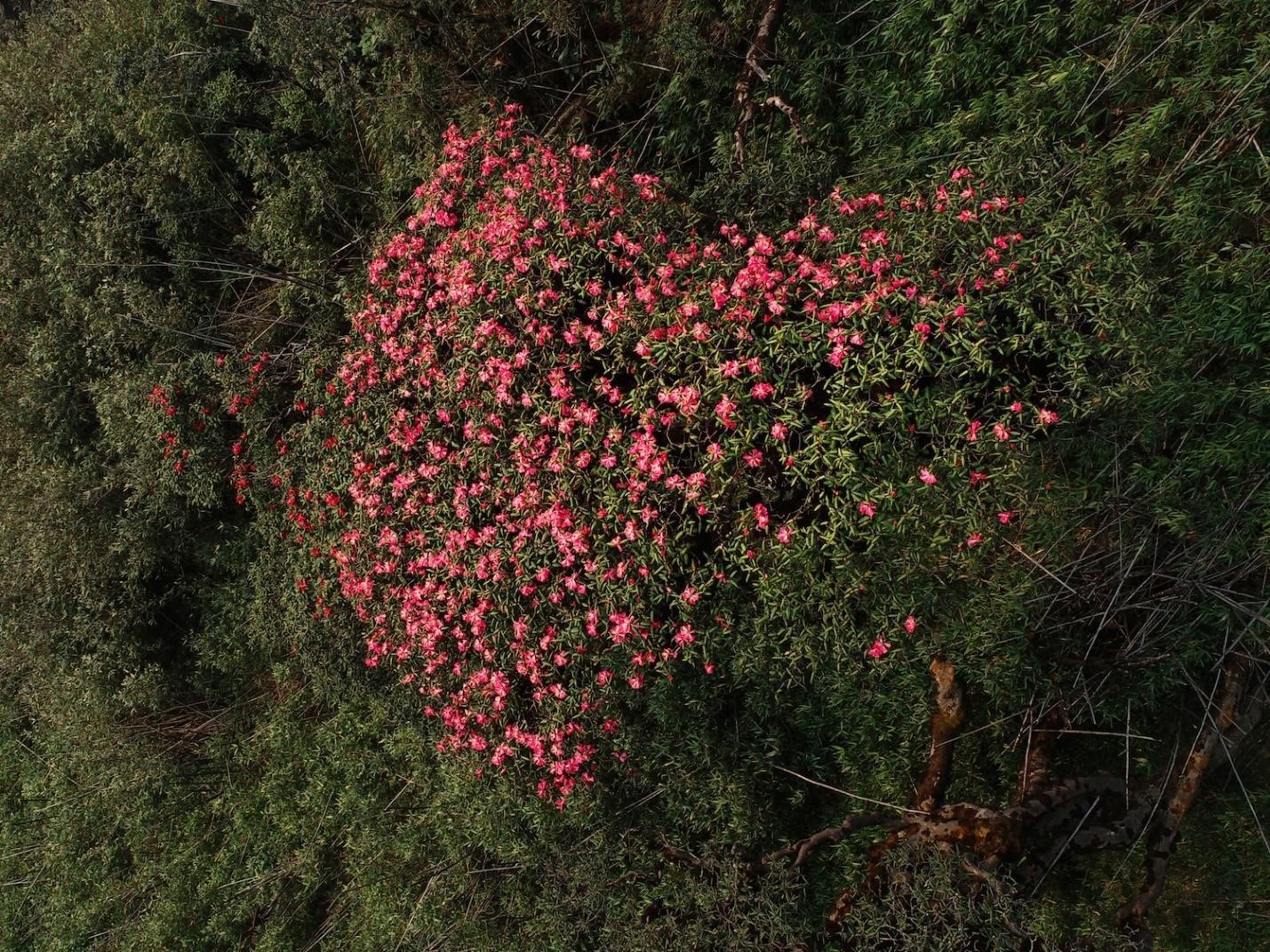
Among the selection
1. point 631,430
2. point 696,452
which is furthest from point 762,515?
point 631,430

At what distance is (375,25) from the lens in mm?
Answer: 6238

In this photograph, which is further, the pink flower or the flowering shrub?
the pink flower

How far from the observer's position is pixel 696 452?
367cm

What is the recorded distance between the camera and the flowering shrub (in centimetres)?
332

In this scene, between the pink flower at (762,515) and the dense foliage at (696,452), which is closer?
the dense foliage at (696,452)

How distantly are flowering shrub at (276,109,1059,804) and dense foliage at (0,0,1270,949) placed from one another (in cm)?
2

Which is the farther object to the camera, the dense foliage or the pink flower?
the pink flower

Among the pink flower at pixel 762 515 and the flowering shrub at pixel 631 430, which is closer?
the flowering shrub at pixel 631 430

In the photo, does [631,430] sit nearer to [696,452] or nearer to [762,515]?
[696,452]

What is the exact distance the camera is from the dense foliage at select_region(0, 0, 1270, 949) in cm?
335

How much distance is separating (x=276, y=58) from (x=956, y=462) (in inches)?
258

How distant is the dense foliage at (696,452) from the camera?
11.0 feet

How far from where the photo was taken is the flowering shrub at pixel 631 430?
3316mm

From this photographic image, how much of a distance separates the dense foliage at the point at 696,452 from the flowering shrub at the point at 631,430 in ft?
0.07
